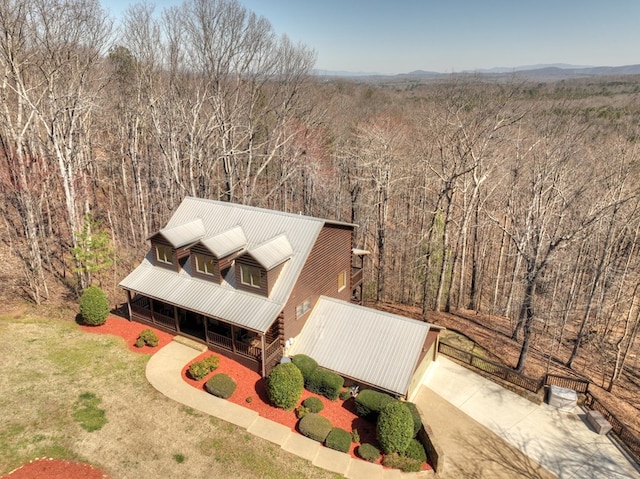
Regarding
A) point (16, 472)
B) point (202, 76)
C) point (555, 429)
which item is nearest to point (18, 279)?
point (16, 472)

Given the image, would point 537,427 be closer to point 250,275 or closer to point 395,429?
point 395,429

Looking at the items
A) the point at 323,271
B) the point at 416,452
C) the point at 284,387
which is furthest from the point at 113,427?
the point at 416,452

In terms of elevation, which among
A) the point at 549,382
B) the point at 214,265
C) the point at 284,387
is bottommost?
the point at 549,382

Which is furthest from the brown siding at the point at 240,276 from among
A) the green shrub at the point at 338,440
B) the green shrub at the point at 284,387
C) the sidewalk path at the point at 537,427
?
the sidewalk path at the point at 537,427

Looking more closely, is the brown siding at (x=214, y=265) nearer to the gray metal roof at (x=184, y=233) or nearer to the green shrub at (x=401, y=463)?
the gray metal roof at (x=184, y=233)

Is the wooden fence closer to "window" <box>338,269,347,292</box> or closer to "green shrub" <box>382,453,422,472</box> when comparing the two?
→ "window" <box>338,269,347,292</box>

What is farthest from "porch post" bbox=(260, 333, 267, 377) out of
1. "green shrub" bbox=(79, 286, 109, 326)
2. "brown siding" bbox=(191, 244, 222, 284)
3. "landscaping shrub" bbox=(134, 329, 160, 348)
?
"green shrub" bbox=(79, 286, 109, 326)

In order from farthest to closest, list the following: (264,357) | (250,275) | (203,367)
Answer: (250,275), (203,367), (264,357)
